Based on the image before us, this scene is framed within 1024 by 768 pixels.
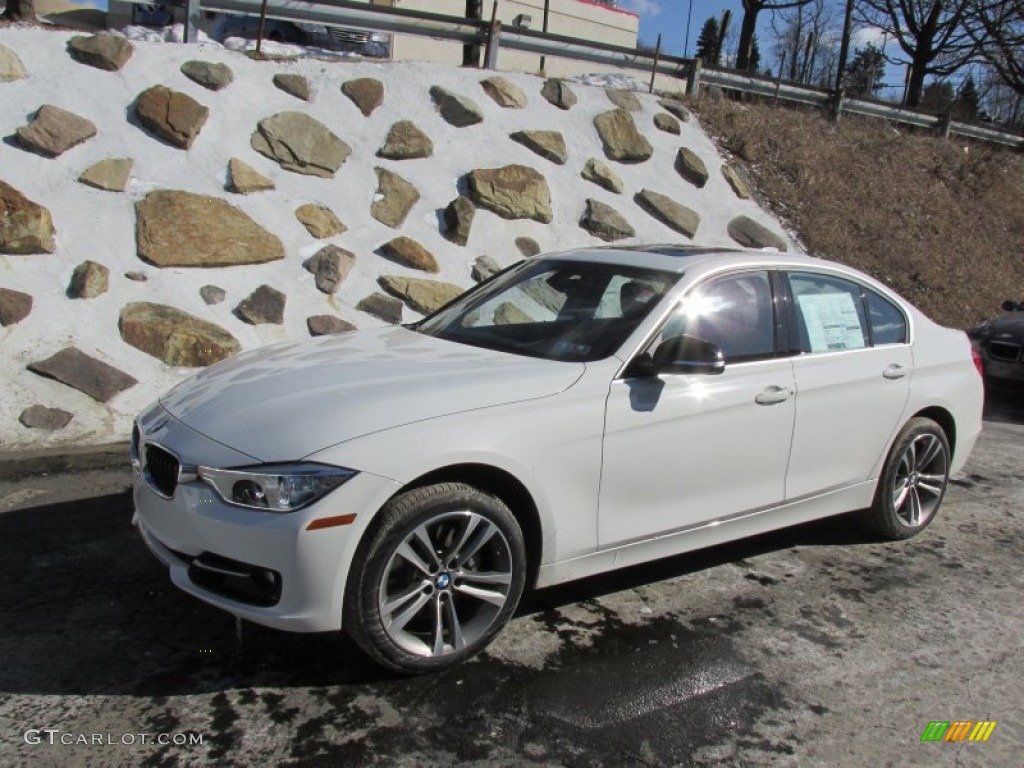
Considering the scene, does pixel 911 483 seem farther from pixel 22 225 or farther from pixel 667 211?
pixel 22 225

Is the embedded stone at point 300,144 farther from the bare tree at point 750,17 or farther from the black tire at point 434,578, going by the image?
the bare tree at point 750,17

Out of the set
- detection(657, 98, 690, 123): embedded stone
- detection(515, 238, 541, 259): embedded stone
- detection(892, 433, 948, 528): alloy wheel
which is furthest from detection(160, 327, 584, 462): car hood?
detection(657, 98, 690, 123): embedded stone

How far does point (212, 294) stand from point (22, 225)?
1.45 m

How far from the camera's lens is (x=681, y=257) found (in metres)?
4.40

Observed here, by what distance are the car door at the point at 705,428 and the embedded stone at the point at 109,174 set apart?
561 cm

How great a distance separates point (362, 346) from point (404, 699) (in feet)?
5.31

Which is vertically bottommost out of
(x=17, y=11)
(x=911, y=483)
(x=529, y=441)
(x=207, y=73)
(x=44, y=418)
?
(x=44, y=418)

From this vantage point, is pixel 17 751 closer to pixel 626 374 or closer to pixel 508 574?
pixel 508 574

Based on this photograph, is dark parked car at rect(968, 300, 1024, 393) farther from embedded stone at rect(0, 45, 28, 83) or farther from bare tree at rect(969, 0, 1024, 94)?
bare tree at rect(969, 0, 1024, 94)

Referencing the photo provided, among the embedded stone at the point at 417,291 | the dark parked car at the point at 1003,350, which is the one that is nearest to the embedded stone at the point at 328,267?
the embedded stone at the point at 417,291

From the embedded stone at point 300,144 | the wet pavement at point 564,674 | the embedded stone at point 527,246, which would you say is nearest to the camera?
the wet pavement at point 564,674

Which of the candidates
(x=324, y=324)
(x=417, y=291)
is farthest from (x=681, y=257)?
(x=417, y=291)

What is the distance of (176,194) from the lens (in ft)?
25.6

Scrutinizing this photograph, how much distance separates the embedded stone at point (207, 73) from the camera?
876cm
